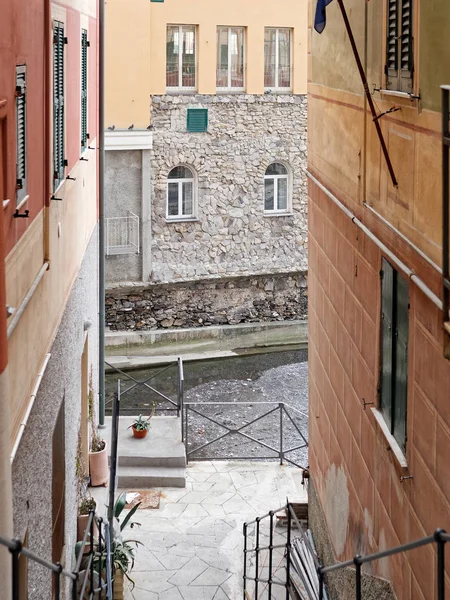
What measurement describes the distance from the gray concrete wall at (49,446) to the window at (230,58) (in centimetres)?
1541

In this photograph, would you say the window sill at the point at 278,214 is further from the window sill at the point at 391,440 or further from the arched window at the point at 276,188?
the window sill at the point at 391,440

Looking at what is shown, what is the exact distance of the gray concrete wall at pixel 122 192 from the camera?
Answer: 83.9 feet

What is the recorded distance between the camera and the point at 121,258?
2588 centimetres

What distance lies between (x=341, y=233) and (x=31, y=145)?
10.8ft

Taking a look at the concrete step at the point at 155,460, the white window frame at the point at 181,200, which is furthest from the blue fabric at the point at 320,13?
the white window frame at the point at 181,200

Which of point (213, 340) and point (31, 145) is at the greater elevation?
point (31, 145)

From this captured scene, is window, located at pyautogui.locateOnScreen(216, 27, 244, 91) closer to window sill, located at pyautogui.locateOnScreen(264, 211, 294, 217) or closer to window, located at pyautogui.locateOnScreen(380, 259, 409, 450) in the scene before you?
window sill, located at pyautogui.locateOnScreen(264, 211, 294, 217)

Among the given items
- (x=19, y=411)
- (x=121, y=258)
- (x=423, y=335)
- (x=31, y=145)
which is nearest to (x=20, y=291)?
(x=19, y=411)

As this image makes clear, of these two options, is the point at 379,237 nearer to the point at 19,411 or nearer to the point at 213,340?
the point at 19,411

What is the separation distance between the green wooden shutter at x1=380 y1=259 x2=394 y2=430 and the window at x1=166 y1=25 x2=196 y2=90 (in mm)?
19947

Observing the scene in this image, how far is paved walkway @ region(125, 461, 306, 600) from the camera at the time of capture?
1089cm

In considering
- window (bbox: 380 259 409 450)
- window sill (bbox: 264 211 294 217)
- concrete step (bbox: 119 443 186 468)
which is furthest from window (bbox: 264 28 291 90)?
window (bbox: 380 259 409 450)

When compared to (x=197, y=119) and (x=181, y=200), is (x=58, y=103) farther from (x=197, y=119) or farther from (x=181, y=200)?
(x=181, y=200)

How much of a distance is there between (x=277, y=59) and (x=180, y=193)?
4.74 m
